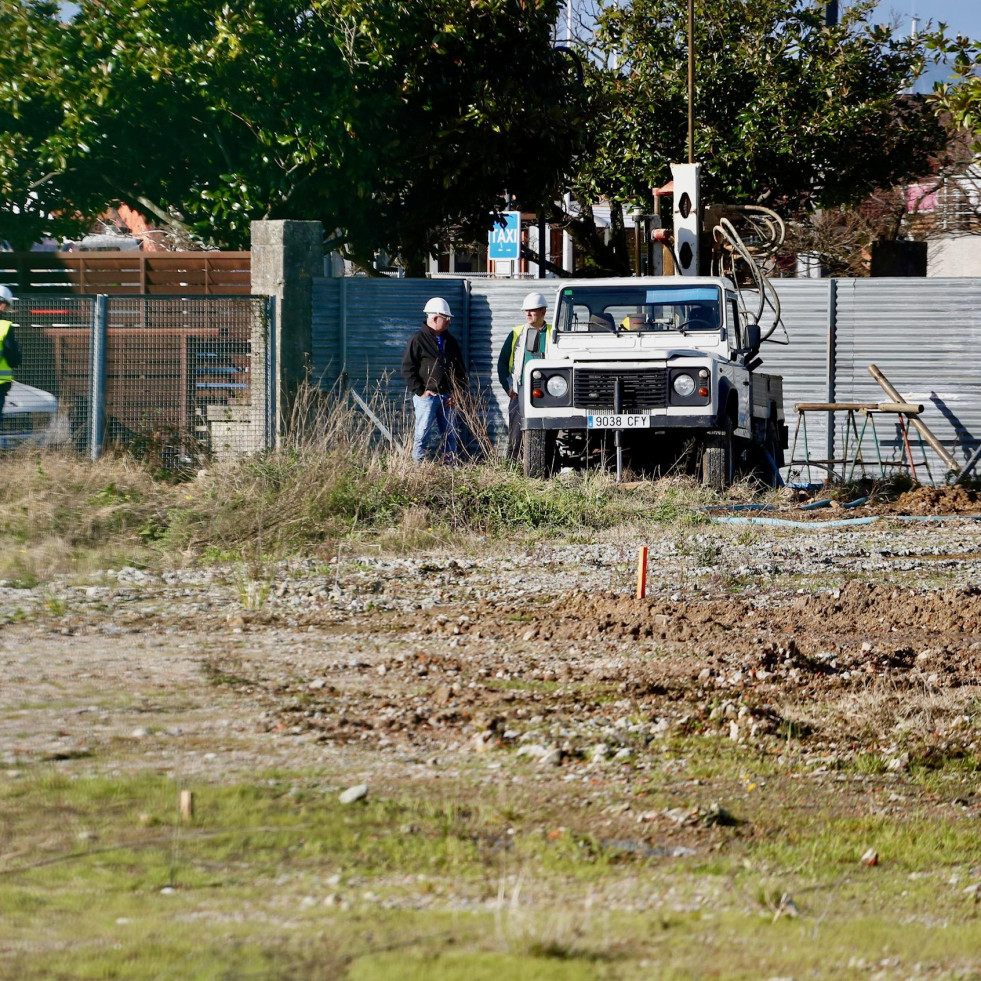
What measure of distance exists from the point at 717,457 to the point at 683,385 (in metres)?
0.74

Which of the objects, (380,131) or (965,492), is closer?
(965,492)

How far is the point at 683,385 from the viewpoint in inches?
548

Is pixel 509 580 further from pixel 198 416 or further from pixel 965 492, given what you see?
pixel 965 492

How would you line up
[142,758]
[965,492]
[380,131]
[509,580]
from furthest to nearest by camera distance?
[380,131], [965,492], [509,580], [142,758]

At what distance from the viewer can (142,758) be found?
445cm

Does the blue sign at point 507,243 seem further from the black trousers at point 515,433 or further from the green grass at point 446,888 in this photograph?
the green grass at point 446,888

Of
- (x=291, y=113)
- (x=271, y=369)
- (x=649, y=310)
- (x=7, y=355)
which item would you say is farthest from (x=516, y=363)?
(x=7, y=355)

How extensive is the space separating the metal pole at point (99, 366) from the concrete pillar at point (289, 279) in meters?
2.19

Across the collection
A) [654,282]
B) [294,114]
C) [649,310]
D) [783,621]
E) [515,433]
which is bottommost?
[783,621]

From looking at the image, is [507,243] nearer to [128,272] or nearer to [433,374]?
[128,272]

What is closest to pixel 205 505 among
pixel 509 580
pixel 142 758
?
pixel 509 580

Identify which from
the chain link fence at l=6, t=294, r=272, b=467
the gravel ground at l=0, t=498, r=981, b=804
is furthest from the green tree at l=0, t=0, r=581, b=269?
the gravel ground at l=0, t=498, r=981, b=804

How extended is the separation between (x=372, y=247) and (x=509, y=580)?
11.2 metres

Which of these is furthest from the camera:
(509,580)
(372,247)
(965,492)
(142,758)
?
(372,247)
